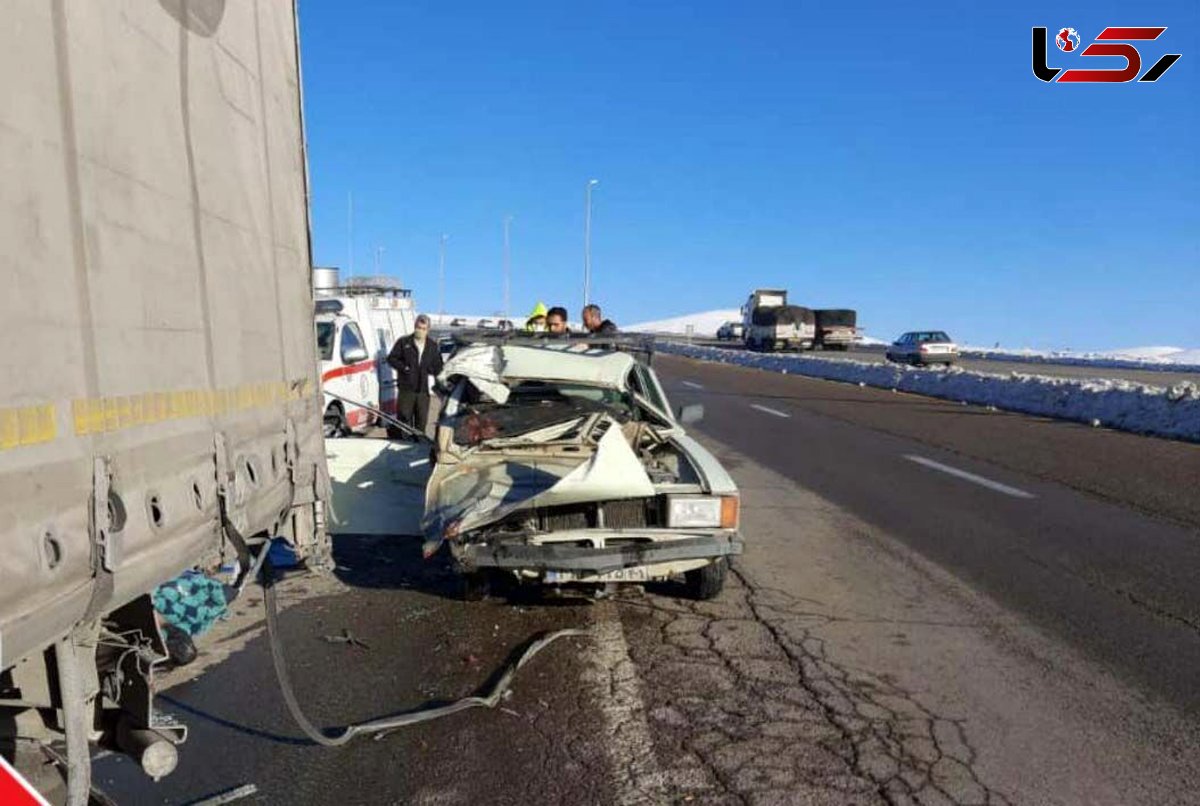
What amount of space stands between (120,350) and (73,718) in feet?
2.61

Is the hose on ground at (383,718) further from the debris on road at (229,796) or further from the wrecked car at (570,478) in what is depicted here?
the wrecked car at (570,478)

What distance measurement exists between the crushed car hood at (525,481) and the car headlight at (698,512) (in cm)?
30

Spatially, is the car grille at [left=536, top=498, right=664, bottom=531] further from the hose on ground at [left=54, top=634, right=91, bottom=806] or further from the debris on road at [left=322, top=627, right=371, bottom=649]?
the hose on ground at [left=54, top=634, right=91, bottom=806]

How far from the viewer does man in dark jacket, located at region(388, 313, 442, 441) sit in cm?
1185

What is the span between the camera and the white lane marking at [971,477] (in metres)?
10.4

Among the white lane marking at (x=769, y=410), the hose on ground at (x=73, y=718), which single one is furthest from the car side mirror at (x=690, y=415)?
the white lane marking at (x=769, y=410)

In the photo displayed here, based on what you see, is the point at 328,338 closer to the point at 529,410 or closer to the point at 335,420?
the point at 335,420

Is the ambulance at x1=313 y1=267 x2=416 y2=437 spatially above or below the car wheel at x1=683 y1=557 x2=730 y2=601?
above

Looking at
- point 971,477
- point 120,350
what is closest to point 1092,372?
point 971,477

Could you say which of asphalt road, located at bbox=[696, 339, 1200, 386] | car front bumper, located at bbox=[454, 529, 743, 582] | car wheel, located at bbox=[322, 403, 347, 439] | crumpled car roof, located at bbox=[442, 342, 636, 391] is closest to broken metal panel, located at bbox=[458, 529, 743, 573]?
car front bumper, located at bbox=[454, 529, 743, 582]

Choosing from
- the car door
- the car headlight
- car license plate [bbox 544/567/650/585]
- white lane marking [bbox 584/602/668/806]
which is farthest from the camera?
the car door

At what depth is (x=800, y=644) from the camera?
532cm

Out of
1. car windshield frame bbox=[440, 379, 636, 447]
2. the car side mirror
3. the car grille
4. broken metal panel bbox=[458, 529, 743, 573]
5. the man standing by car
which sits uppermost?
the man standing by car

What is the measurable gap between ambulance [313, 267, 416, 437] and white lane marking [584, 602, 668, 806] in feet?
20.5
